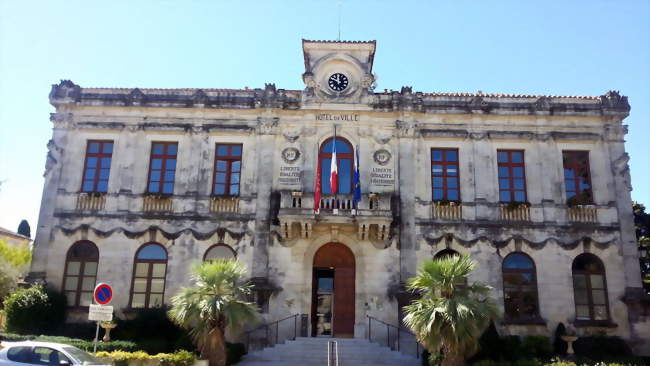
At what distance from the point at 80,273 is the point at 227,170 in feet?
23.1

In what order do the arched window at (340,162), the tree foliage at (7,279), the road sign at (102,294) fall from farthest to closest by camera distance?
the tree foliage at (7,279), the arched window at (340,162), the road sign at (102,294)

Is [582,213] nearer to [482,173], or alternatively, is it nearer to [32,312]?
[482,173]

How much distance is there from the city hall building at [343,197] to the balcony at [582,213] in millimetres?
54

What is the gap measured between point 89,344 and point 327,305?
28.4ft

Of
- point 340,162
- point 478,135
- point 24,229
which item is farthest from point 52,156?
point 24,229

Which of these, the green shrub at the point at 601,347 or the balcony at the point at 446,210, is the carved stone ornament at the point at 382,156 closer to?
the balcony at the point at 446,210

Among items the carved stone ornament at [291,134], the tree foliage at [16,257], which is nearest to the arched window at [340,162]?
the carved stone ornament at [291,134]

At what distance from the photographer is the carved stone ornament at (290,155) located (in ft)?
72.1

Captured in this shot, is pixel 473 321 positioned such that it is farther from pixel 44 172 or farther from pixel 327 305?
pixel 44 172

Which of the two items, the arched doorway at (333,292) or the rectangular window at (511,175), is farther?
the rectangular window at (511,175)

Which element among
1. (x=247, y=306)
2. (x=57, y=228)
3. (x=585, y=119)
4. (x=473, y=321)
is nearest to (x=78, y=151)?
(x=57, y=228)

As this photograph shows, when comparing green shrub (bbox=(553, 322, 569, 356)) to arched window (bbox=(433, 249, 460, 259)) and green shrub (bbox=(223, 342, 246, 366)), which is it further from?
green shrub (bbox=(223, 342, 246, 366))

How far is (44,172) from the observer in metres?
22.0

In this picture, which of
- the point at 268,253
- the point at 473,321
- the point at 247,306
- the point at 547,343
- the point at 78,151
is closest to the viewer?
the point at 473,321
